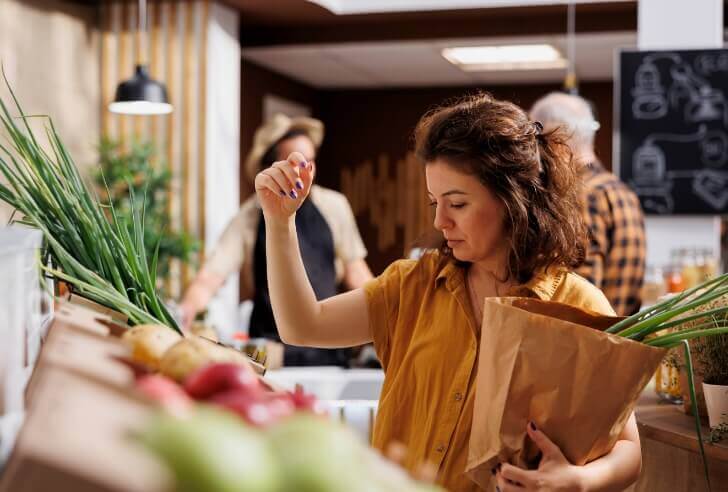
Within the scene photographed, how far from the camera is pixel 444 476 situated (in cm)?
152

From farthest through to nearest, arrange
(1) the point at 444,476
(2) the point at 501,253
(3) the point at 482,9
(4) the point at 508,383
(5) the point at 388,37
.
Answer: (5) the point at 388,37 < (3) the point at 482,9 < (2) the point at 501,253 < (1) the point at 444,476 < (4) the point at 508,383

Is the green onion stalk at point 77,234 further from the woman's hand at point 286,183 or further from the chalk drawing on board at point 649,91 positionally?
the chalk drawing on board at point 649,91

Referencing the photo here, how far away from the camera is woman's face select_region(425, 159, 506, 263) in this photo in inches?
62.5

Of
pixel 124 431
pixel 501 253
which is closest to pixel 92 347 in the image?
pixel 124 431

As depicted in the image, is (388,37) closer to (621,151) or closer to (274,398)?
(621,151)

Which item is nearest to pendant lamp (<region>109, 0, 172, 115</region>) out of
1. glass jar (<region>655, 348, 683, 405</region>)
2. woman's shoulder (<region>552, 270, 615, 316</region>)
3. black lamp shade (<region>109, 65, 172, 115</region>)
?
black lamp shade (<region>109, 65, 172, 115</region>)

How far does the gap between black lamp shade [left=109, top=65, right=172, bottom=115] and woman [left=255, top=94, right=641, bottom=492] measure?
10.7ft

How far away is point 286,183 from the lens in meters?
1.51

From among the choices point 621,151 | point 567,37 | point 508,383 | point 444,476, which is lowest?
point 444,476

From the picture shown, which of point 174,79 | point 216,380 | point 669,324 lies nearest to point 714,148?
point 174,79

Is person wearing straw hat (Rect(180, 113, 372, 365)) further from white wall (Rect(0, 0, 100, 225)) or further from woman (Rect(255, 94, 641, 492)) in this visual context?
woman (Rect(255, 94, 641, 492))

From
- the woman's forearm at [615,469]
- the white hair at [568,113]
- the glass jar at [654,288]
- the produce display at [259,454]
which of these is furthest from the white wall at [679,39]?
the produce display at [259,454]

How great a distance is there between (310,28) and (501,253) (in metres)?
5.65

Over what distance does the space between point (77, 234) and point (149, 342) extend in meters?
0.36
